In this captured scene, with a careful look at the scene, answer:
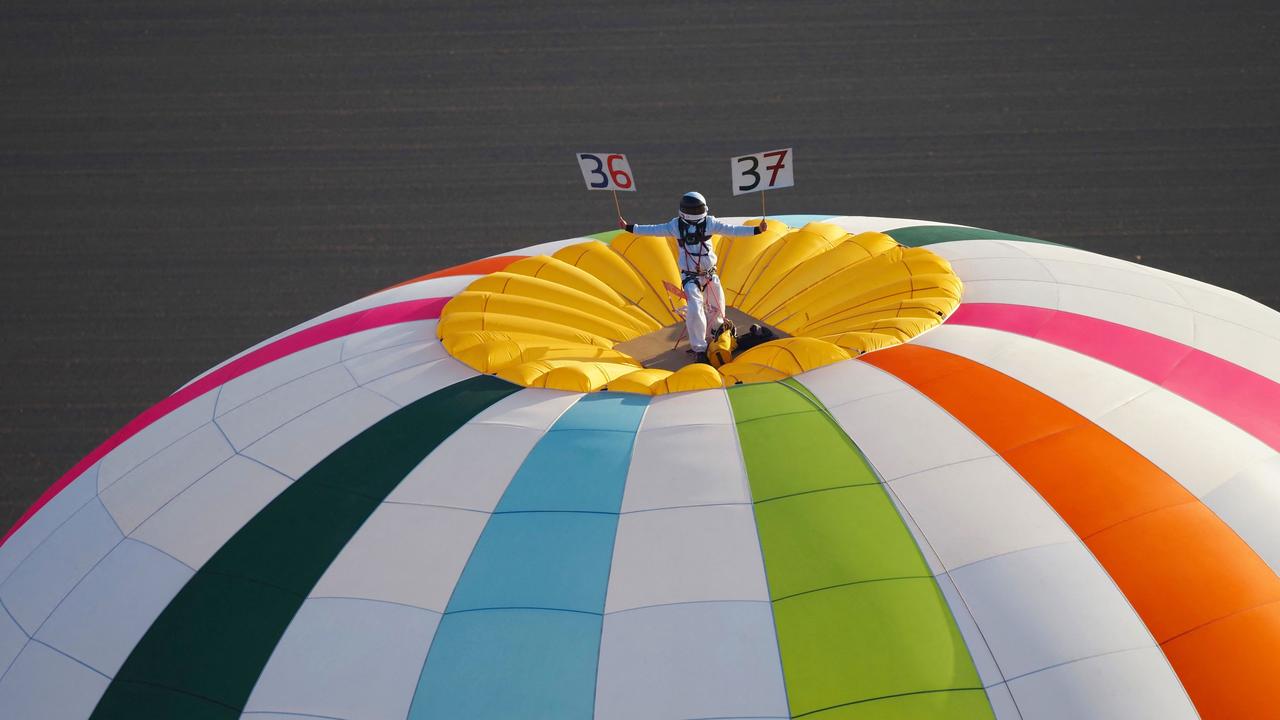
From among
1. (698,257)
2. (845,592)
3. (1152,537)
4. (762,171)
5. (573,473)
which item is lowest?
(1152,537)

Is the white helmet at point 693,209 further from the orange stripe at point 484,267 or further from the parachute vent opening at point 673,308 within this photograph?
the orange stripe at point 484,267

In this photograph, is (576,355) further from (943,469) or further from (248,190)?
(248,190)

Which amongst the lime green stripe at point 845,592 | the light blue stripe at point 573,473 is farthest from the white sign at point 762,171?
the light blue stripe at point 573,473

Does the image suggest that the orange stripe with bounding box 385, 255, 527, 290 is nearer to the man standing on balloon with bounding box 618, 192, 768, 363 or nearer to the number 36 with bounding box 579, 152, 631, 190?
the number 36 with bounding box 579, 152, 631, 190

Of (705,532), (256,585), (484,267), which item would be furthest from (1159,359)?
(256,585)

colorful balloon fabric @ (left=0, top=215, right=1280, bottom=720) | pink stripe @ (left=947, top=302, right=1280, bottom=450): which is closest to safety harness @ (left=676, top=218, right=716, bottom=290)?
colorful balloon fabric @ (left=0, top=215, right=1280, bottom=720)

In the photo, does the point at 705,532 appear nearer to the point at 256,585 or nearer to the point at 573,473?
the point at 573,473
